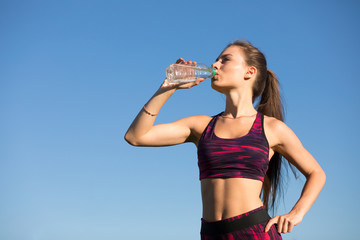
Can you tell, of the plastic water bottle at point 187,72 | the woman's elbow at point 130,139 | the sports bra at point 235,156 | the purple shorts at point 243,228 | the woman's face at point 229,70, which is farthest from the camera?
the plastic water bottle at point 187,72

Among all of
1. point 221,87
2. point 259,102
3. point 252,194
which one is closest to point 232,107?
point 221,87

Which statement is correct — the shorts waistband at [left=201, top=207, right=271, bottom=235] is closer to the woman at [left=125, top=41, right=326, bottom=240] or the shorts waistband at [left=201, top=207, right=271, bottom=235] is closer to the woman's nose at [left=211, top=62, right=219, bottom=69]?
the woman at [left=125, top=41, right=326, bottom=240]

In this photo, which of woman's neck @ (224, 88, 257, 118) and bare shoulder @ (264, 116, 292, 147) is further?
woman's neck @ (224, 88, 257, 118)

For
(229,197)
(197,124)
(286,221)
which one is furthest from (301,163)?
(197,124)

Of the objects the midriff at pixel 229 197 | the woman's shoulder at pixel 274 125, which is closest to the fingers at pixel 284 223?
the midriff at pixel 229 197

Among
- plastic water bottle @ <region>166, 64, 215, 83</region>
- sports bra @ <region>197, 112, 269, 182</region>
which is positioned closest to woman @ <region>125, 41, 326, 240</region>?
sports bra @ <region>197, 112, 269, 182</region>

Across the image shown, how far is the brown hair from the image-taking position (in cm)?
436

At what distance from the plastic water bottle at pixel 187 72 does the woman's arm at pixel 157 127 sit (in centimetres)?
14

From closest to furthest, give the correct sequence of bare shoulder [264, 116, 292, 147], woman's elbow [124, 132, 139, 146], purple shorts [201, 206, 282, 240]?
purple shorts [201, 206, 282, 240] → bare shoulder [264, 116, 292, 147] → woman's elbow [124, 132, 139, 146]

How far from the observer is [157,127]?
13.3 ft

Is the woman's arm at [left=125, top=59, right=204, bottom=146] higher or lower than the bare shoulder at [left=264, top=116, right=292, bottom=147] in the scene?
higher

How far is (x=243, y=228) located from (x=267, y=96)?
1625 mm

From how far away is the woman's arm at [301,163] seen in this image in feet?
12.2

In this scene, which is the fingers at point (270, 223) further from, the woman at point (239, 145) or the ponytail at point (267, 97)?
the ponytail at point (267, 97)
